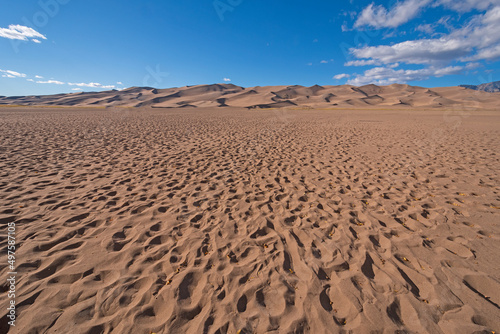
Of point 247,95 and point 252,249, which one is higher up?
point 247,95

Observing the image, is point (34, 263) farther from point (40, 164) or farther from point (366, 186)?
point (366, 186)

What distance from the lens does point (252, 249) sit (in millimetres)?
3594

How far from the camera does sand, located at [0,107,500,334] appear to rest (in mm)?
2514

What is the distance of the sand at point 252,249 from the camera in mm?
2514

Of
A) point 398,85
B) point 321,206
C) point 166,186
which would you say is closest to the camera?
point 321,206

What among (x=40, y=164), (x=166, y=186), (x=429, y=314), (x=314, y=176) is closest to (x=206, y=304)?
(x=429, y=314)

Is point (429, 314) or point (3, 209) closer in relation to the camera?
point (429, 314)

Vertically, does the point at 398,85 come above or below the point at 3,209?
above

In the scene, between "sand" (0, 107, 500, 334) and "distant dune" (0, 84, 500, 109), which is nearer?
"sand" (0, 107, 500, 334)

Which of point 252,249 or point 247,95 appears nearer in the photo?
point 252,249

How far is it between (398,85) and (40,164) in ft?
568

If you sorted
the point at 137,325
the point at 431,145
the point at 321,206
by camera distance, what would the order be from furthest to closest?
the point at 431,145
the point at 321,206
the point at 137,325

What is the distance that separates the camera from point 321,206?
5.00m

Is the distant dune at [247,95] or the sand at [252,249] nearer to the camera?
the sand at [252,249]
